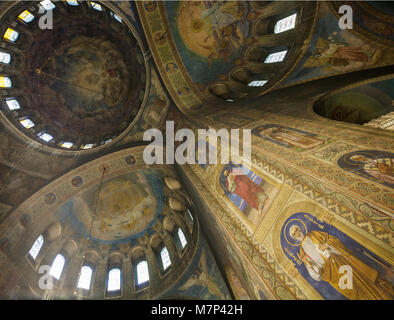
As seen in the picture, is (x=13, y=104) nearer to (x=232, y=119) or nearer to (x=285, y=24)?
(x=232, y=119)

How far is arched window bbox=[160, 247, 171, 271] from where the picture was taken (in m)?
11.4

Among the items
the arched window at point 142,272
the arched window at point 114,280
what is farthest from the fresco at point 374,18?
the arched window at point 114,280

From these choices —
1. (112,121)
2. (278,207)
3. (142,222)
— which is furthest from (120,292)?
(278,207)

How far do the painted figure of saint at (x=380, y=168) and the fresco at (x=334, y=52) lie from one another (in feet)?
19.0

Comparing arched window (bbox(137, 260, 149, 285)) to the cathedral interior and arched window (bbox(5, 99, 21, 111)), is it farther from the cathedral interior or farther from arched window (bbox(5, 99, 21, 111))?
arched window (bbox(5, 99, 21, 111))

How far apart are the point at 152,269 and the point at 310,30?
13.9 metres

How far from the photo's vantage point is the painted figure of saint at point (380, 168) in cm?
309

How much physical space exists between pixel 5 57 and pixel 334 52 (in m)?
14.0

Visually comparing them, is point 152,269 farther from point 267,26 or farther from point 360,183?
point 267,26

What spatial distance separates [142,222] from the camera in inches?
490

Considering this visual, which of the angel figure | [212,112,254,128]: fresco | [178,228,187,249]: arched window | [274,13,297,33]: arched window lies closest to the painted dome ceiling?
[212,112,254,128]: fresco

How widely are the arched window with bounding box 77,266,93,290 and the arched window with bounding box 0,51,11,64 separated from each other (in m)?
10.9
